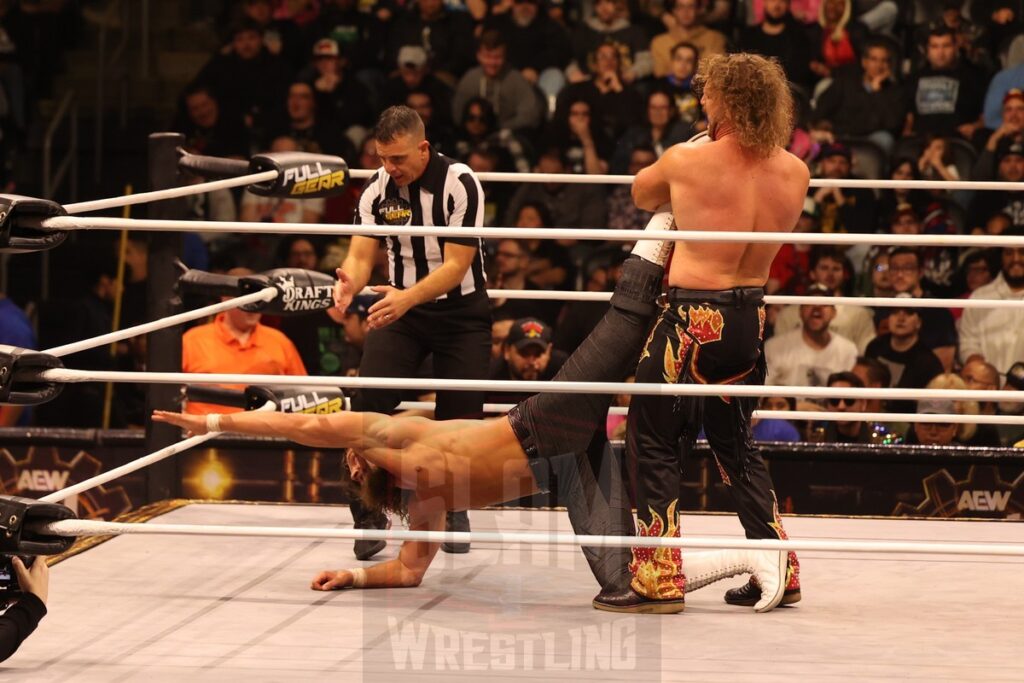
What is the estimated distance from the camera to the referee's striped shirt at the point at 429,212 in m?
3.62

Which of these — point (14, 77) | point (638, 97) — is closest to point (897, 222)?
point (638, 97)

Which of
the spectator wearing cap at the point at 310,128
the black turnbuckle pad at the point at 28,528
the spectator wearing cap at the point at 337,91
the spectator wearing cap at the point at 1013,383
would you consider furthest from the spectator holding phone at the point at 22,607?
the spectator wearing cap at the point at 337,91

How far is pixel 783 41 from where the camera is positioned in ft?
21.6

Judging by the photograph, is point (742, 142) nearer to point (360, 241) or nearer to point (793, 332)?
point (360, 241)

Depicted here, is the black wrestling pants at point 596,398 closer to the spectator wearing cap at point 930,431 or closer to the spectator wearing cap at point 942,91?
the spectator wearing cap at point 930,431

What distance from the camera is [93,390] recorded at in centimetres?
588

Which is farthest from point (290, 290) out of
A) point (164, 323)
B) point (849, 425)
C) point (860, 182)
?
point (849, 425)

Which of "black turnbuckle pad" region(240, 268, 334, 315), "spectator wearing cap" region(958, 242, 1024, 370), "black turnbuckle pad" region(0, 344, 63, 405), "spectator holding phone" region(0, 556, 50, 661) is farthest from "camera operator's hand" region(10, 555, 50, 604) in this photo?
"spectator wearing cap" region(958, 242, 1024, 370)

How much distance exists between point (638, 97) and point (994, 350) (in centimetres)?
201

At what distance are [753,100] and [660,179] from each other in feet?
0.81

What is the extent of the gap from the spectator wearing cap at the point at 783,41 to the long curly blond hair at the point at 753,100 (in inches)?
146

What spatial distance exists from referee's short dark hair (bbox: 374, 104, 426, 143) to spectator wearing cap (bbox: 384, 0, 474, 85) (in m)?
3.39

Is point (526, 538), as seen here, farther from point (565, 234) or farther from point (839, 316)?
point (839, 316)

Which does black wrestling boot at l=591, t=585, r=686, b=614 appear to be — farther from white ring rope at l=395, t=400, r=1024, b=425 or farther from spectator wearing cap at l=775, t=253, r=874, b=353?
spectator wearing cap at l=775, t=253, r=874, b=353
